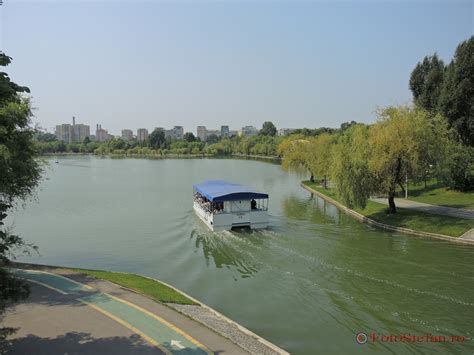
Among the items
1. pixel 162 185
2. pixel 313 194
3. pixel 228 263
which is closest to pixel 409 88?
pixel 313 194

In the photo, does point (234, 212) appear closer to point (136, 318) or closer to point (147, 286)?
point (147, 286)

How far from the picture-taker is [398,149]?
31.8m

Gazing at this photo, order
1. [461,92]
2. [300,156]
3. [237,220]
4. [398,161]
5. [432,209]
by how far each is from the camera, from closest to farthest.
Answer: [237,220], [398,161], [432,209], [461,92], [300,156]

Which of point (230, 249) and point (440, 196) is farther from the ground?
point (440, 196)

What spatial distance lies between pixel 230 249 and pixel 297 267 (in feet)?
18.2

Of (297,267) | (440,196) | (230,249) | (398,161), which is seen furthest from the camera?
(440,196)

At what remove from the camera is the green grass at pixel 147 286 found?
15.8m

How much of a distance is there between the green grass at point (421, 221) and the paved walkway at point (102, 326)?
22.0 metres

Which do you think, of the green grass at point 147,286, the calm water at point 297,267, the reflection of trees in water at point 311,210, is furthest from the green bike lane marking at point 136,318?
the reflection of trees in water at point 311,210

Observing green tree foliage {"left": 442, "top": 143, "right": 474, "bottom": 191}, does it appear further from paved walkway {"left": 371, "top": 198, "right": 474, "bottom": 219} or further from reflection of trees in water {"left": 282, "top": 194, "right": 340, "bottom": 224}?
→ reflection of trees in water {"left": 282, "top": 194, "right": 340, "bottom": 224}

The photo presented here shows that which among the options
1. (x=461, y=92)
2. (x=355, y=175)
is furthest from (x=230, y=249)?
(x=461, y=92)

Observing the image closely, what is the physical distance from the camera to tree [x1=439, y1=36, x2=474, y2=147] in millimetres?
47062

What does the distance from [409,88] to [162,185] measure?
4402 centimetres

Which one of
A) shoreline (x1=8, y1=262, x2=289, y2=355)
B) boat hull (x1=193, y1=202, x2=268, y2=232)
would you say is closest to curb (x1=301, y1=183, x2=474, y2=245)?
boat hull (x1=193, y1=202, x2=268, y2=232)
